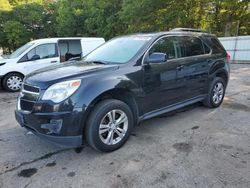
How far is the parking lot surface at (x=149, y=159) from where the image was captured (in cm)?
286

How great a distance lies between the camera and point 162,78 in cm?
400

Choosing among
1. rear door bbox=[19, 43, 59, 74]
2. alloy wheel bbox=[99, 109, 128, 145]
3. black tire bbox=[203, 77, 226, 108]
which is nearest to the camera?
alloy wheel bbox=[99, 109, 128, 145]

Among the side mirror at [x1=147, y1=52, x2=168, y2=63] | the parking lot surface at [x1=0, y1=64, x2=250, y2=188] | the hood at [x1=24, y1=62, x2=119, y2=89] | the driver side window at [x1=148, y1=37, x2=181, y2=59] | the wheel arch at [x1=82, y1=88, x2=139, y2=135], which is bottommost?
the parking lot surface at [x1=0, y1=64, x2=250, y2=188]

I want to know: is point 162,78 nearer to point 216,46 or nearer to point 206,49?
point 206,49

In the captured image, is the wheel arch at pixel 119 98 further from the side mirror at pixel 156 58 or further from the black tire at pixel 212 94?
the black tire at pixel 212 94

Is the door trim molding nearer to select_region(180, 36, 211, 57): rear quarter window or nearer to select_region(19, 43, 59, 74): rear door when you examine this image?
select_region(180, 36, 211, 57): rear quarter window

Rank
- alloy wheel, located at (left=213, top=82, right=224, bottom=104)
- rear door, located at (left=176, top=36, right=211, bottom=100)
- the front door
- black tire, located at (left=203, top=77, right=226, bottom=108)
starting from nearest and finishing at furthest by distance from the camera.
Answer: the front door
rear door, located at (left=176, top=36, right=211, bottom=100)
black tire, located at (left=203, top=77, right=226, bottom=108)
alloy wheel, located at (left=213, top=82, right=224, bottom=104)

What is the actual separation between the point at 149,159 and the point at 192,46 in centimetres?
254

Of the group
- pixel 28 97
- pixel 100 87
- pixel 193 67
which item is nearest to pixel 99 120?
pixel 100 87

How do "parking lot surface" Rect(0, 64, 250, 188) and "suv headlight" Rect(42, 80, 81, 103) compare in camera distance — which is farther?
"suv headlight" Rect(42, 80, 81, 103)

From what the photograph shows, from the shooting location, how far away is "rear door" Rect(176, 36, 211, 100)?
4.39 metres

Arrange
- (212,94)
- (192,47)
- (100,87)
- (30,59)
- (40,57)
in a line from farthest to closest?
(40,57) → (30,59) → (212,94) → (192,47) → (100,87)

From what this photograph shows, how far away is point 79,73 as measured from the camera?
3.28 meters

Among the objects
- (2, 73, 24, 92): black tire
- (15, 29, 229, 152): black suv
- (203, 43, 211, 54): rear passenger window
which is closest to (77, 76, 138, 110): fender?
(15, 29, 229, 152): black suv
